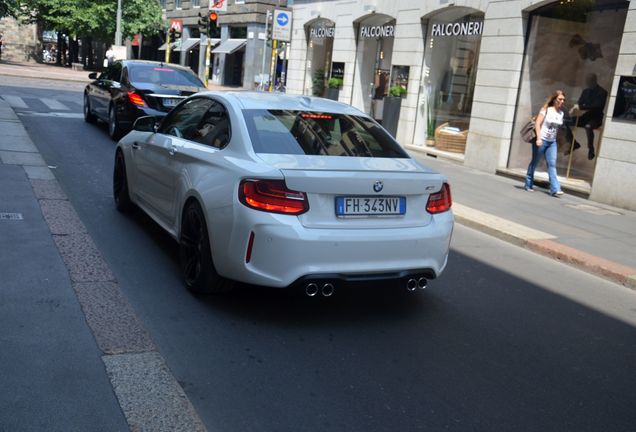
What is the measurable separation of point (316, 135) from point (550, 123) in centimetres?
784

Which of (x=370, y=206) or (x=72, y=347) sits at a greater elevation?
(x=370, y=206)

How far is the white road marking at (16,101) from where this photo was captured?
1877 centimetres

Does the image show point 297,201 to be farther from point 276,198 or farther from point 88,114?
point 88,114

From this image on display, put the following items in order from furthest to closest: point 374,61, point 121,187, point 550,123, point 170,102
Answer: point 374,61 → point 170,102 → point 550,123 → point 121,187

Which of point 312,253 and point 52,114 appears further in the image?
point 52,114

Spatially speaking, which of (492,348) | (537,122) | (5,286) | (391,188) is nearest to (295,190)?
(391,188)

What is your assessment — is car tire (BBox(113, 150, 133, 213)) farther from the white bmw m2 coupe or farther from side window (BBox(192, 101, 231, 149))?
side window (BBox(192, 101, 231, 149))

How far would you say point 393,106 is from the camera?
18141 mm

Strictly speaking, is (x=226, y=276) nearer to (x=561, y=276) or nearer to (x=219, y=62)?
(x=561, y=276)

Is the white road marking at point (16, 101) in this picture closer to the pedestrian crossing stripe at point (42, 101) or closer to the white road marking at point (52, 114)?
the pedestrian crossing stripe at point (42, 101)

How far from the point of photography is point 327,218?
460 centimetres

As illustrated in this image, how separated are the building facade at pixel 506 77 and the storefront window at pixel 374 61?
0.10 ft

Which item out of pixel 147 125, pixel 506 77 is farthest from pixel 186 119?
pixel 506 77

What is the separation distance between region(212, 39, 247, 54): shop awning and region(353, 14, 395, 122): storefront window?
2480cm
